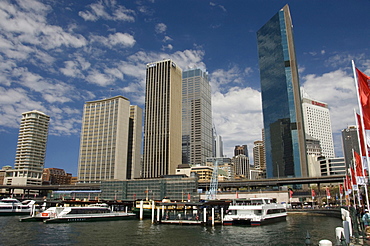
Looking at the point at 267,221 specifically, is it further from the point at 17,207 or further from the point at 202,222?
the point at 17,207

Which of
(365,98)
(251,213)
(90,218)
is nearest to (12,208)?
(90,218)

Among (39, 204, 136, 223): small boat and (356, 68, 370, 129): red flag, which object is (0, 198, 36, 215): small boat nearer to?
(39, 204, 136, 223): small boat

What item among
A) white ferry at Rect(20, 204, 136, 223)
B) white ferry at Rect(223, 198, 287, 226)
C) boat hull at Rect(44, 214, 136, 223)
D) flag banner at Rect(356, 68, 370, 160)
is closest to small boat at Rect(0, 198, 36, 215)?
white ferry at Rect(20, 204, 136, 223)

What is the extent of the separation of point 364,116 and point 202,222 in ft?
210

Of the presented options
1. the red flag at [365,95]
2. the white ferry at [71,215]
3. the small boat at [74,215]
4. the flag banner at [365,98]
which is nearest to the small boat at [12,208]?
the white ferry at [71,215]

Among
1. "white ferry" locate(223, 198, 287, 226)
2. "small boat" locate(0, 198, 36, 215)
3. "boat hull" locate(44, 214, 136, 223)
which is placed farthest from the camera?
"small boat" locate(0, 198, 36, 215)

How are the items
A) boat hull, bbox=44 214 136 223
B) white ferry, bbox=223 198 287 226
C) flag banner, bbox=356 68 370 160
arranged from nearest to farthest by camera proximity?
1. flag banner, bbox=356 68 370 160
2. white ferry, bbox=223 198 287 226
3. boat hull, bbox=44 214 136 223

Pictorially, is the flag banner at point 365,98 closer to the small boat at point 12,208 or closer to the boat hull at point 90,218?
the boat hull at point 90,218

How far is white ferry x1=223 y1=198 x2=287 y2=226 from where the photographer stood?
273 feet

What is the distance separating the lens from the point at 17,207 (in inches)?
5241

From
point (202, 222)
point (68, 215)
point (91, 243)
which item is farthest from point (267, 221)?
point (68, 215)

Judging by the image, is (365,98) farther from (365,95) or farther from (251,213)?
(251,213)

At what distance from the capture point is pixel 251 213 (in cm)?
8588

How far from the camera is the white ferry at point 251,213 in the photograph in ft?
273
